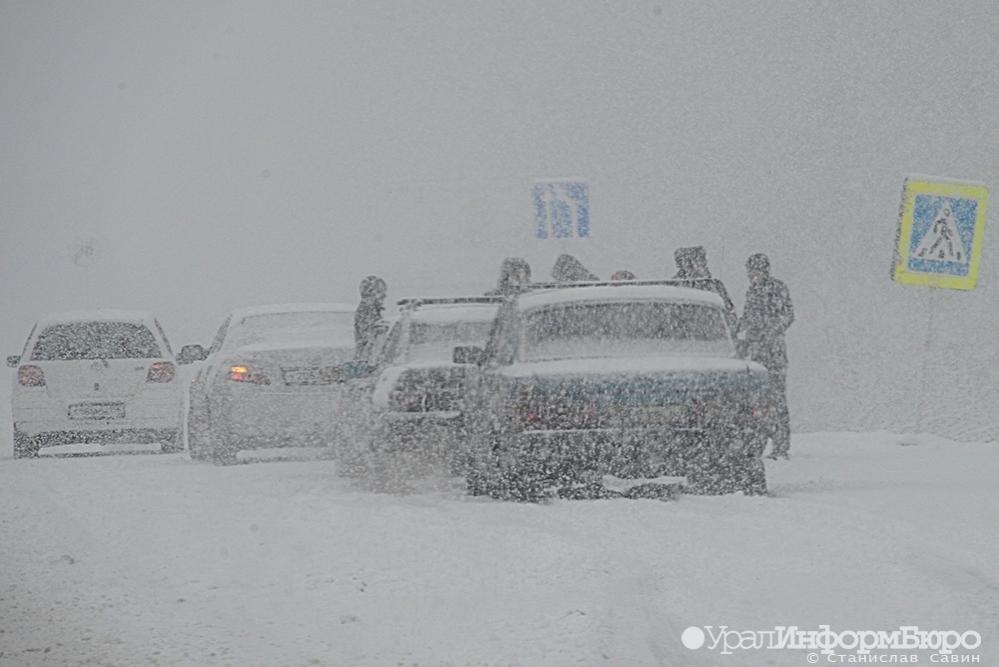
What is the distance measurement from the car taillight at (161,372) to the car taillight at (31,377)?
1.05 metres

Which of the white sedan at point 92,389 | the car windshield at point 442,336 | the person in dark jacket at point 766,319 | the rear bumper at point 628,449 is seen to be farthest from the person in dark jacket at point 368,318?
the rear bumper at point 628,449

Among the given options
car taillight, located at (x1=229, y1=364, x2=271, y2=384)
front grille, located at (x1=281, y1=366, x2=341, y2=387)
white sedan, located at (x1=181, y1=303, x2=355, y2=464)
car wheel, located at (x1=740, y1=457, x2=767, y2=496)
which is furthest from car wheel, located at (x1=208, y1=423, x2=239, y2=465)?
car wheel, located at (x1=740, y1=457, x2=767, y2=496)

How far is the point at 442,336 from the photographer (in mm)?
14070

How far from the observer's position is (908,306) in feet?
170

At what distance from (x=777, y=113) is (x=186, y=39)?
72943 mm

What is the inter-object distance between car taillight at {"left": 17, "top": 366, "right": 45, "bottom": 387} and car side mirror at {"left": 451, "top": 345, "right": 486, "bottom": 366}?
741 cm

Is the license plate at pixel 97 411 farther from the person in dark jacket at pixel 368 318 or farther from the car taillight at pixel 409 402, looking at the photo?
the car taillight at pixel 409 402

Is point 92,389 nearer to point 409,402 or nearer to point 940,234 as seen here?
point 409,402

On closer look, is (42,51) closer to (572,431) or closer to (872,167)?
(872,167)

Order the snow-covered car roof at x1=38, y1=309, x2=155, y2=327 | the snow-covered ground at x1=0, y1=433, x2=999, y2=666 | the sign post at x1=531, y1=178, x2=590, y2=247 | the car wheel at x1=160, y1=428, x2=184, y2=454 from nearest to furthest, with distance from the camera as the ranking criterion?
1. the snow-covered ground at x1=0, y1=433, x2=999, y2=666
2. the car wheel at x1=160, y1=428, x2=184, y2=454
3. the snow-covered car roof at x1=38, y1=309, x2=155, y2=327
4. the sign post at x1=531, y1=178, x2=590, y2=247

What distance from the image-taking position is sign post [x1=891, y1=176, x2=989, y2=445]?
730 inches

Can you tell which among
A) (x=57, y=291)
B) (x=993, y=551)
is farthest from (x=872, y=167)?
(x=993, y=551)

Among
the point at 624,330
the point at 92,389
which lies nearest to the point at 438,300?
the point at 624,330

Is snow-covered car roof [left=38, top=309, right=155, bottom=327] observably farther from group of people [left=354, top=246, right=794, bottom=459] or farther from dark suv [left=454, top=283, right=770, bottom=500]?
dark suv [left=454, top=283, right=770, bottom=500]
